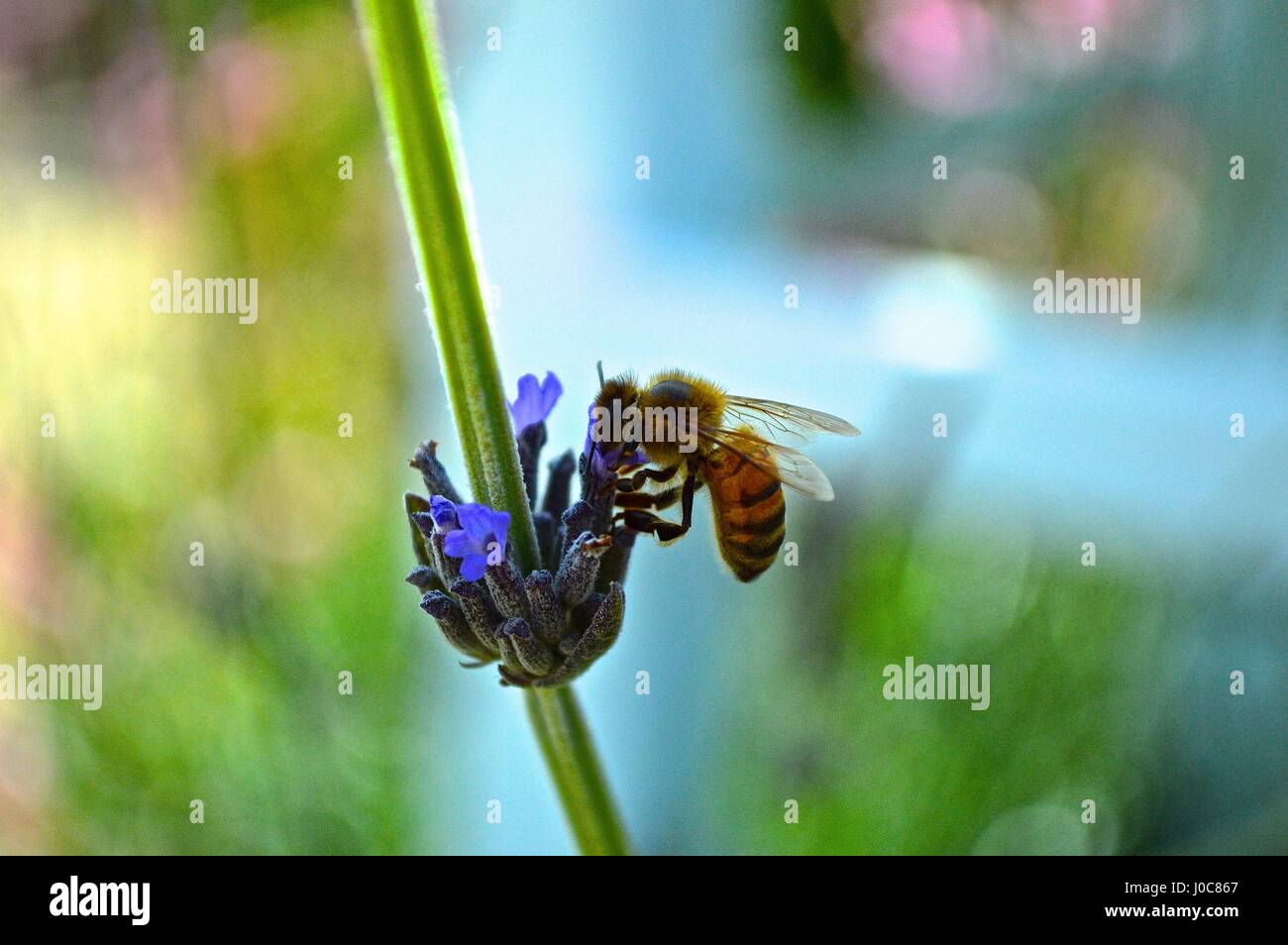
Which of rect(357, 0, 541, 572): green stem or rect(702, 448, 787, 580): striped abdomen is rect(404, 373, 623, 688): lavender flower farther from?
rect(702, 448, 787, 580): striped abdomen

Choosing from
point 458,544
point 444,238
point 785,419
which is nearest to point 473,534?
point 458,544

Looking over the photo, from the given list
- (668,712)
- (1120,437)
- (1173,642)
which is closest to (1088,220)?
(1120,437)

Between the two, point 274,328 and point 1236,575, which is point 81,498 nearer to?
point 274,328

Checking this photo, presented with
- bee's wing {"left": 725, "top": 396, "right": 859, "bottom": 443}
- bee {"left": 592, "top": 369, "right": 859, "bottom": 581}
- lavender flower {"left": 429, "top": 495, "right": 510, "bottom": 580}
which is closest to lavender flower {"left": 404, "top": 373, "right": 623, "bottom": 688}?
lavender flower {"left": 429, "top": 495, "right": 510, "bottom": 580}

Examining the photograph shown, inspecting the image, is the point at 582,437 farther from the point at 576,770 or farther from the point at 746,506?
the point at 576,770

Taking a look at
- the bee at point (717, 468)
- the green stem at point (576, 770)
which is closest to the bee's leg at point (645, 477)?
the bee at point (717, 468)

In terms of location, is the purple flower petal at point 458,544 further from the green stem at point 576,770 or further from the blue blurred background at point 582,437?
the blue blurred background at point 582,437
